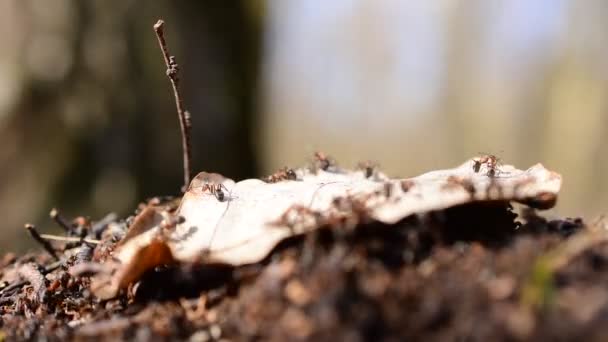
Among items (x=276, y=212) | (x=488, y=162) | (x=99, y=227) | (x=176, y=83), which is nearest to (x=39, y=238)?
(x=99, y=227)

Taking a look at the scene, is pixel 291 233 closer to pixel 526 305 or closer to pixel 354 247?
pixel 354 247

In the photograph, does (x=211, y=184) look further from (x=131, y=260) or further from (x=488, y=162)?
(x=488, y=162)

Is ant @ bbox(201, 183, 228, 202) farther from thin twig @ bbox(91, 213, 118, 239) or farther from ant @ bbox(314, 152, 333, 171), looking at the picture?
thin twig @ bbox(91, 213, 118, 239)

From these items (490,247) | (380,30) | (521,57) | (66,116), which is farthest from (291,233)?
(380,30)

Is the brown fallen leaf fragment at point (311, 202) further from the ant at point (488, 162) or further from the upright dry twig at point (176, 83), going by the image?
the upright dry twig at point (176, 83)

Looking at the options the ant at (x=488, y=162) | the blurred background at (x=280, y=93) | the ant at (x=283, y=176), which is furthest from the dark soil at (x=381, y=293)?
the blurred background at (x=280, y=93)

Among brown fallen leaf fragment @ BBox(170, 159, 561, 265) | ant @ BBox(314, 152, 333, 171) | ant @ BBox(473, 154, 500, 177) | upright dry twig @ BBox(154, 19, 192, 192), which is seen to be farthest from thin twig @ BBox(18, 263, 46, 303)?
ant @ BBox(473, 154, 500, 177)
